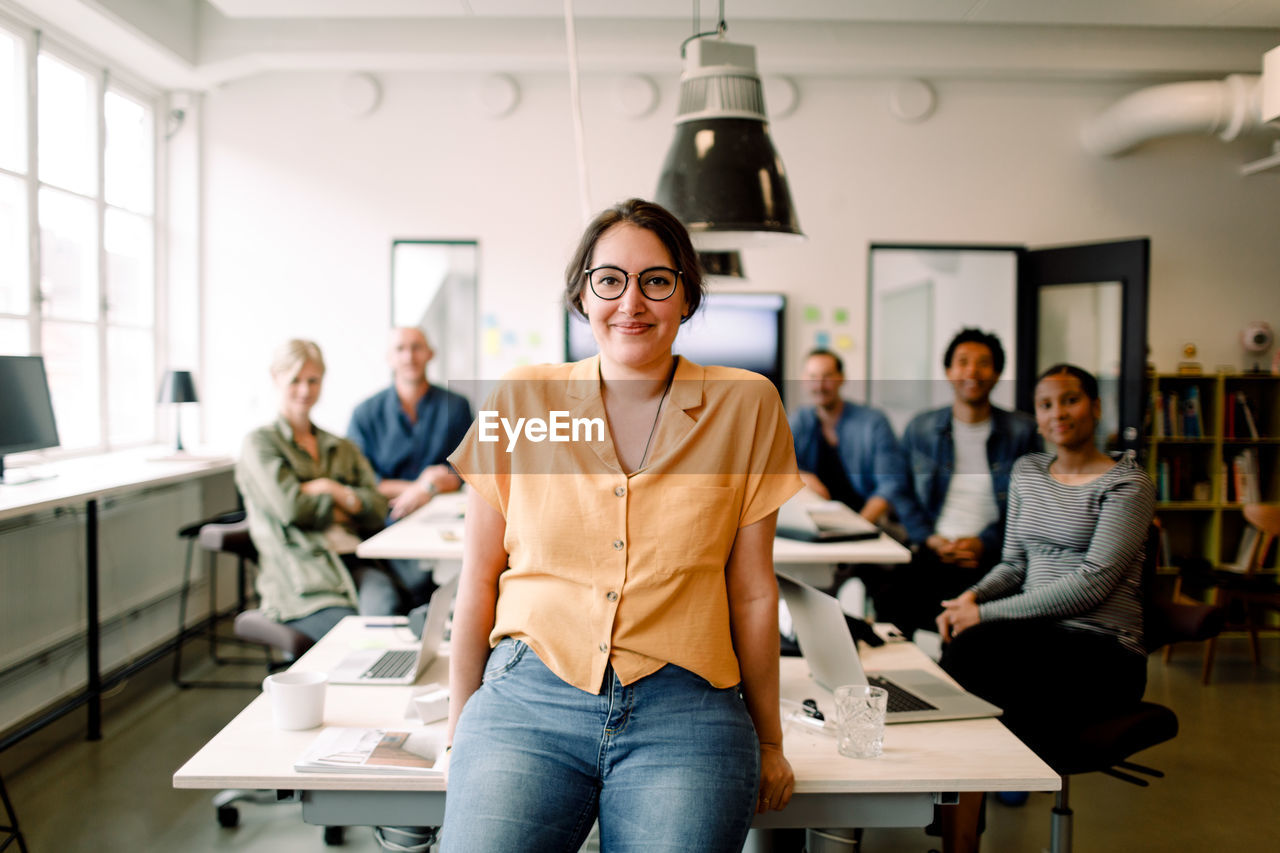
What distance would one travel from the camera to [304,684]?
1547 millimetres

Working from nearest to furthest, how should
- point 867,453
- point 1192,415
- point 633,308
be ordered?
point 633,308 → point 867,453 → point 1192,415

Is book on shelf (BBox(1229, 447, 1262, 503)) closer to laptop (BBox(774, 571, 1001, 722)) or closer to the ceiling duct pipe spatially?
the ceiling duct pipe

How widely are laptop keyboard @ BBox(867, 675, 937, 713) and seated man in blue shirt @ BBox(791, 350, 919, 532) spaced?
6.03 feet

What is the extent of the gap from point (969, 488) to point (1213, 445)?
2.56 meters

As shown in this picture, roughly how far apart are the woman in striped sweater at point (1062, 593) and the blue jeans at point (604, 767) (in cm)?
115

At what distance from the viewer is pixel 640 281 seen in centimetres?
137

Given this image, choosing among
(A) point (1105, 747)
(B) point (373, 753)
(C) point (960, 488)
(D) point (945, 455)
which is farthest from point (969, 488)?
(B) point (373, 753)

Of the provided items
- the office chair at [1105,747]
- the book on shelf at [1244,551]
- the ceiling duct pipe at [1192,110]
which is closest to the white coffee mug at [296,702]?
the office chair at [1105,747]

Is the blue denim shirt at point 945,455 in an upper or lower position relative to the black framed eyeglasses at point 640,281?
lower

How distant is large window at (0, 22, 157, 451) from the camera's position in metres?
3.65

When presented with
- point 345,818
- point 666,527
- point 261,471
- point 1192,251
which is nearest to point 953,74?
point 1192,251

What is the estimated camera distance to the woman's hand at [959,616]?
2.43 m

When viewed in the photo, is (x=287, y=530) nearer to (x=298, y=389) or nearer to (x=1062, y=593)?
(x=298, y=389)

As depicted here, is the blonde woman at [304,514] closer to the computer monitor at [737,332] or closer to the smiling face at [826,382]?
the computer monitor at [737,332]
